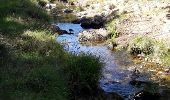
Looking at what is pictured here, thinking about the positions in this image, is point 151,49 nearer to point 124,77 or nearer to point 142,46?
point 142,46

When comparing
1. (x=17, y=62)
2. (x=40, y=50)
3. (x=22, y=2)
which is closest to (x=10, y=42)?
(x=40, y=50)

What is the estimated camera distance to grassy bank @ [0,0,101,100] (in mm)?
16766

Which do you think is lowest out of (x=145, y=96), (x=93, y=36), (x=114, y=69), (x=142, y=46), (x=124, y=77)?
(x=145, y=96)

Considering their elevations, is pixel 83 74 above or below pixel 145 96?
above

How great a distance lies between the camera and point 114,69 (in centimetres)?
2411

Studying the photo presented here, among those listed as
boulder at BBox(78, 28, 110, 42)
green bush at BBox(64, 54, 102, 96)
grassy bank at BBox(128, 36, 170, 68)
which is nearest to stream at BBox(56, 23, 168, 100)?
boulder at BBox(78, 28, 110, 42)

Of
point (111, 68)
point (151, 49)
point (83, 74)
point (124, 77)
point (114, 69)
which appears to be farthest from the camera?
point (151, 49)

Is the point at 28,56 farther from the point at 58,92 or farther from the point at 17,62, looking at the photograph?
the point at 58,92

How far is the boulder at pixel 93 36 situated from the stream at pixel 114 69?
51cm

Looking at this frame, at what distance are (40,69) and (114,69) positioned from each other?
7140 mm

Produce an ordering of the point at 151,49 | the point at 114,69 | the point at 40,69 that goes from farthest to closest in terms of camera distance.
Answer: the point at 151,49 < the point at 114,69 < the point at 40,69

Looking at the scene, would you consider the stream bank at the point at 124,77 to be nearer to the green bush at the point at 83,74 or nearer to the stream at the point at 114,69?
the stream at the point at 114,69

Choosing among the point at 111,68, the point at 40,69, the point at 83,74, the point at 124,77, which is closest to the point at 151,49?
the point at 111,68

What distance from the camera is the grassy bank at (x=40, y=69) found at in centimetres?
1677
